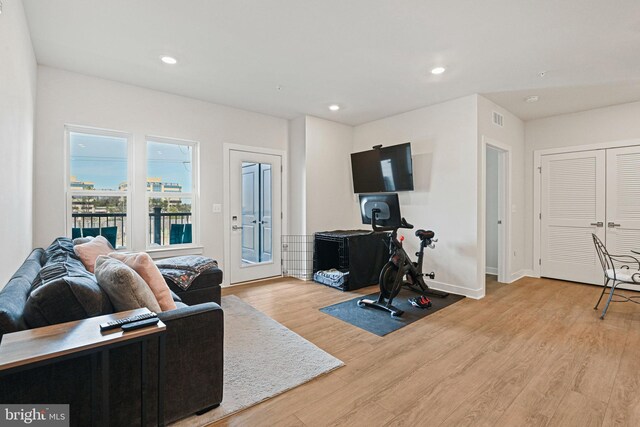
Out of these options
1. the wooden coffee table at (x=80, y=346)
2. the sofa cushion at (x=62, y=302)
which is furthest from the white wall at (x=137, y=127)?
the wooden coffee table at (x=80, y=346)

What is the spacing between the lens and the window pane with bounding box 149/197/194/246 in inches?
160

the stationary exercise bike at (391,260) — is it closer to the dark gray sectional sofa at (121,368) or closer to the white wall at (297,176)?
the white wall at (297,176)

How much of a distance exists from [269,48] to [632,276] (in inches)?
168

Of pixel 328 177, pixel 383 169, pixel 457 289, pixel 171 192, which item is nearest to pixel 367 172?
pixel 383 169

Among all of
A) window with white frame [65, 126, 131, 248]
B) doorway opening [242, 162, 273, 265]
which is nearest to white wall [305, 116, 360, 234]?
doorway opening [242, 162, 273, 265]

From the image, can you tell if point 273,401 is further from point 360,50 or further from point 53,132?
point 53,132

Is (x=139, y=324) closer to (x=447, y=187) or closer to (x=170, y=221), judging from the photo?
(x=170, y=221)

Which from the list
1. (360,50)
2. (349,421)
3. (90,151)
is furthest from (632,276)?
(90,151)

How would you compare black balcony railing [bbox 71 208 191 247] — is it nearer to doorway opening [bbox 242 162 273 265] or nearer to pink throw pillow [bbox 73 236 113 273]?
doorway opening [bbox 242 162 273 265]

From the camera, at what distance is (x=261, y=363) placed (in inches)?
92.4

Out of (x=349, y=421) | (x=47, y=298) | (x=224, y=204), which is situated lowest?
(x=349, y=421)

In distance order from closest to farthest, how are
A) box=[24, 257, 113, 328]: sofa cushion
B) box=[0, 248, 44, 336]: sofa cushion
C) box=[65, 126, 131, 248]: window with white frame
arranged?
1. box=[0, 248, 44, 336]: sofa cushion
2. box=[24, 257, 113, 328]: sofa cushion
3. box=[65, 126, 131, 248]: window with white frame

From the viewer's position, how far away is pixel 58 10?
237cm

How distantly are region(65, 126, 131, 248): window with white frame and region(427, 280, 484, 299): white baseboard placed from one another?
4179 mm
